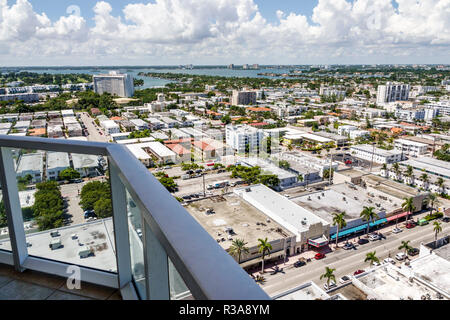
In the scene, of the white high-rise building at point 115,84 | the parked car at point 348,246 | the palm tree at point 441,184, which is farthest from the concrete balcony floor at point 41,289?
the white high-rise building at point 115,84

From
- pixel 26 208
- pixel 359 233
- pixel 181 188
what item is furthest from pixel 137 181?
pixel 181 188

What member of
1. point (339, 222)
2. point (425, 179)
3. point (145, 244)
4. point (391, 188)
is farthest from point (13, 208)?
point (425, 179)

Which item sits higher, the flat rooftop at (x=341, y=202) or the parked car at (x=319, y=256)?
the flat rooftop at (x=341, y=202)

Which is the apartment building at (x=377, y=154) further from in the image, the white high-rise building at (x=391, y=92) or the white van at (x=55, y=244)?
the white high-rise building at (x=391, y=92)

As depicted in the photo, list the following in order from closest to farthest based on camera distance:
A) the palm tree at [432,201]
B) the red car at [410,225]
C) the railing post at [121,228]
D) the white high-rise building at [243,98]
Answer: the railing post at [121,228] < the red car at [410,225] < the palm tree at [432,201] < the white high-rise building at [243,98]

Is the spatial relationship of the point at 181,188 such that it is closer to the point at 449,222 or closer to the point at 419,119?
the point at 449,222

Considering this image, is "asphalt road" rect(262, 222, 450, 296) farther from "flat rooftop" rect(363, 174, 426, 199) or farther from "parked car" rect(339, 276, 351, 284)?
"flat rooftop" rect(363, 174, 426, 199)
